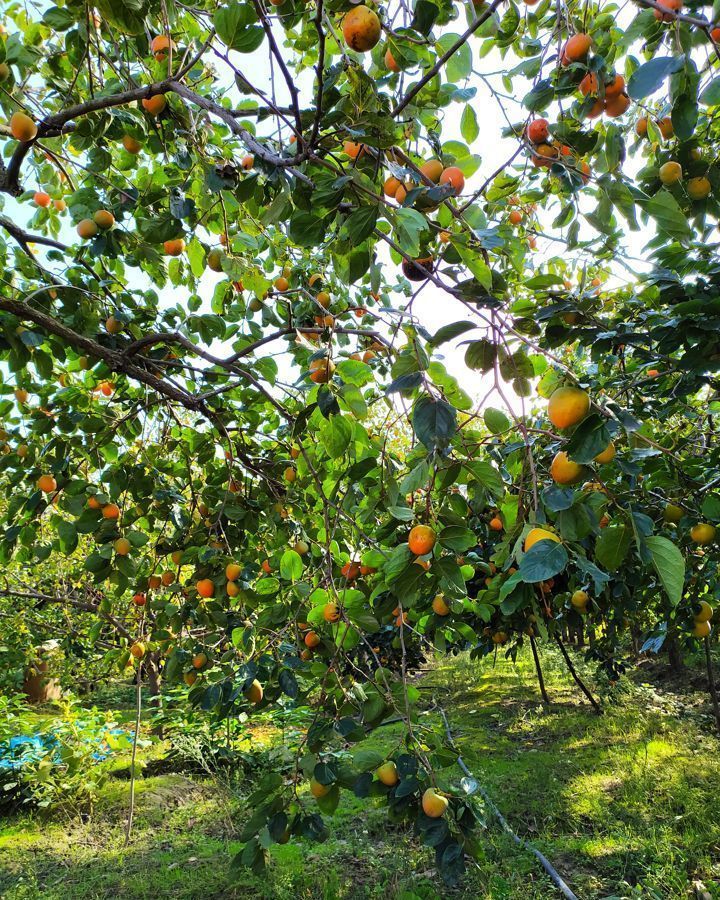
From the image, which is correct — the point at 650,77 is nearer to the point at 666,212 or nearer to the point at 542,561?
the point at 666,212

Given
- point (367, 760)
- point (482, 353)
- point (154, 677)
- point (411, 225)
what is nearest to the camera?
point (411, 225)

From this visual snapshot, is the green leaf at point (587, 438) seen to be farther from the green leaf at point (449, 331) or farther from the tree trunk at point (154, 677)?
the tree trunk at point (154, 677)

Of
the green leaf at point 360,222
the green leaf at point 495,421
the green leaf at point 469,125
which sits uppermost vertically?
the green leaf at point 469,125

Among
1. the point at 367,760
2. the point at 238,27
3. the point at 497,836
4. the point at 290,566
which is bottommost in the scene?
the point at 497,836

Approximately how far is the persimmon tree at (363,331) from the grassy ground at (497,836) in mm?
659

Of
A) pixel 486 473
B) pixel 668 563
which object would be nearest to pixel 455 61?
pixel 486 473

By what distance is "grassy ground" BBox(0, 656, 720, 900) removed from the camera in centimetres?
287

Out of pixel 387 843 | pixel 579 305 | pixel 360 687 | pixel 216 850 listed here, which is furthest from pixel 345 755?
pixel 579 305

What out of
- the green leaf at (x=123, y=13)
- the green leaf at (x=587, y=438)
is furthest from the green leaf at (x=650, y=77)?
the green leaf at (x=123, y=13)

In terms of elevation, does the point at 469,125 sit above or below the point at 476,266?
above

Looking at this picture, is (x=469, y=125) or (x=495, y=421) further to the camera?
(x=469, y=125)

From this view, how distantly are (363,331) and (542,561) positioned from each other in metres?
0.69

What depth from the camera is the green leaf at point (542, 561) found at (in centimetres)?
77

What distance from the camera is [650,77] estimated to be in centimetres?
82
